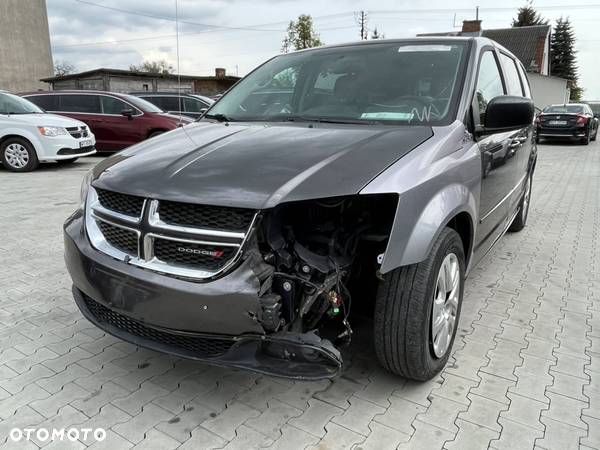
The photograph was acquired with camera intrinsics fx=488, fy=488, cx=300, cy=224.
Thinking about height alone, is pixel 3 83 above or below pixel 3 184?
above

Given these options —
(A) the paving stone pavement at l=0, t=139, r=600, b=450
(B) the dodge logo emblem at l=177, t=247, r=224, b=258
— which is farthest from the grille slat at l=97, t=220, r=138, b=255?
(A) the paving stone pavement at l=0, t=139, r=600, b=450

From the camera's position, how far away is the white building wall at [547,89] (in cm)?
3319

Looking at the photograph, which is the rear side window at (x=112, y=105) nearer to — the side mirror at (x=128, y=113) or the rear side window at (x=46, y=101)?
the side mirror at (x=128, y=113)

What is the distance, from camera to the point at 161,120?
37.3 feet

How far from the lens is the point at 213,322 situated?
1994mm

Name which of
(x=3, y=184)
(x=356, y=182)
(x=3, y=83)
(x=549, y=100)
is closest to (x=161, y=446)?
(x=356, y=182)

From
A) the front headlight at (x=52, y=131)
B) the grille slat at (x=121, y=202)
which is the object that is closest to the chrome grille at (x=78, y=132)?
the front headlight at (x=52, y=131)

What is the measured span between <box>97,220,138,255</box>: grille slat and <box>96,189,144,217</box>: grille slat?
84 millimetres

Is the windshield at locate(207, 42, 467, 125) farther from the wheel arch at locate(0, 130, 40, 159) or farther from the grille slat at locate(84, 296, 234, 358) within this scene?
the wheel arch at locate(0, 130, 40, 159)

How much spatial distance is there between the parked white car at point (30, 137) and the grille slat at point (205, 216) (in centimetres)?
879

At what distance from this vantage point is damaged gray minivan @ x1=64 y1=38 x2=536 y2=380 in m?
1.99

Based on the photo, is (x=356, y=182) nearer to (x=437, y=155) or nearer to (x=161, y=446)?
(x=437, y=155)

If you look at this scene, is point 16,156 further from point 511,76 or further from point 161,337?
point 511,76

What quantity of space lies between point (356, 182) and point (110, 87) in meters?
23.0
